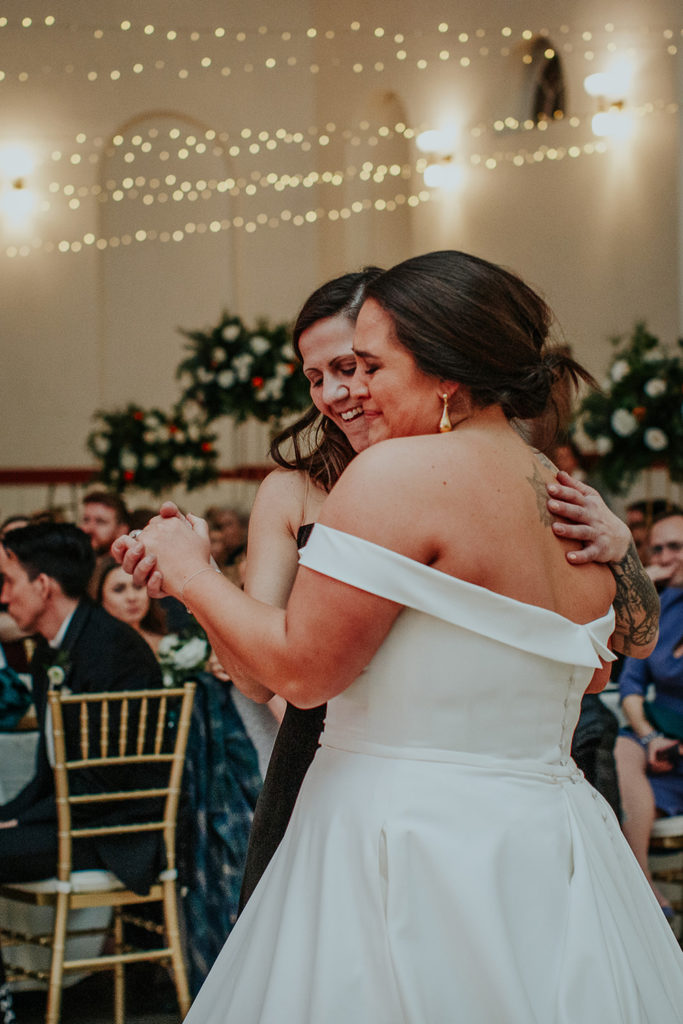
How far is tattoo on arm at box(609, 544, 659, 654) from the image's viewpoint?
169cm

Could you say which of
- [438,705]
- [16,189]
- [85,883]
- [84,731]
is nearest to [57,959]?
[85,883]

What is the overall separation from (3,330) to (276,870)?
334 inches

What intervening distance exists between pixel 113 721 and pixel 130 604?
144 centimetres

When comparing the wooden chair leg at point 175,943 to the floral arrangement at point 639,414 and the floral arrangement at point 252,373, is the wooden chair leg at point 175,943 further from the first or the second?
the floral arrangement at point 252,373

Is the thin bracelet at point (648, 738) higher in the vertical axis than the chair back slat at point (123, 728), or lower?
lower

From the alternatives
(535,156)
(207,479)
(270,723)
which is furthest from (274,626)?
(535,156)

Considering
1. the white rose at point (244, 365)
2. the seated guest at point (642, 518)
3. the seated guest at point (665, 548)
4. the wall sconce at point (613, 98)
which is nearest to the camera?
the seated guest at point (665, 548)

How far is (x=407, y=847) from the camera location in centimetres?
142

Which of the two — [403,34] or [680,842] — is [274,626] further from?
[403,34]

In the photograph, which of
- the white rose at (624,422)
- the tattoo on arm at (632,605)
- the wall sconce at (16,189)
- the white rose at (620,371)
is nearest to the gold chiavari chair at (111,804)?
the tattoo on arm at (632,605)

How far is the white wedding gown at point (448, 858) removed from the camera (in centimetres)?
137

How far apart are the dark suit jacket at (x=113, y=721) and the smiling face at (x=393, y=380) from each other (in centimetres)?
222

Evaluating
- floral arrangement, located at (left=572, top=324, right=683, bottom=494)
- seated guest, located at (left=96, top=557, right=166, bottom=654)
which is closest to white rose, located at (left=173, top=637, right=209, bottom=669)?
seated guest, located at (left=96, top=557, right=166, bottom=654)

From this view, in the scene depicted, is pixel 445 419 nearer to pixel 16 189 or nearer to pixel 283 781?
pixel 283 781
